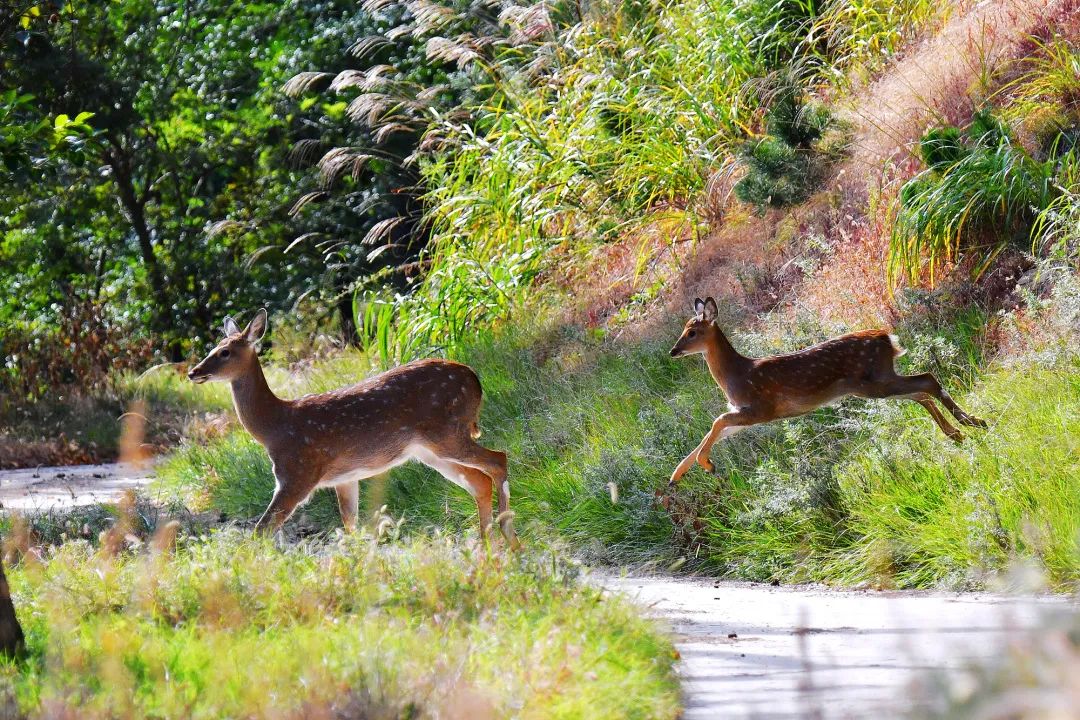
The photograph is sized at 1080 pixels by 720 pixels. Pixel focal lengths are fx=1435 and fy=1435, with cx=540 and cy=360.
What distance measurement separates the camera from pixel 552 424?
34.9 feet

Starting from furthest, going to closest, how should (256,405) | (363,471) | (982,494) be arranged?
(256,405)
(363,471)
(982,494)

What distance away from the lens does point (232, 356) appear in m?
8.84

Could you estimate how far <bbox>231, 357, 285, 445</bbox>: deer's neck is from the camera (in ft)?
28.2

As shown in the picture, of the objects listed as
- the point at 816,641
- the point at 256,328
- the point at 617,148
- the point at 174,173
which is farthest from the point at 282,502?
the point at 174,173

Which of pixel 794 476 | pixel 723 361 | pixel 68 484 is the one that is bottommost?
pixel 794 476

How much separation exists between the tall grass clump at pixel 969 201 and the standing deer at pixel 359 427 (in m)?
3.20

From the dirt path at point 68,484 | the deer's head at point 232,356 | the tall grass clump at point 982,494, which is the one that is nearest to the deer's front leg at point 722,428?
the tall grass clump at point 982,494

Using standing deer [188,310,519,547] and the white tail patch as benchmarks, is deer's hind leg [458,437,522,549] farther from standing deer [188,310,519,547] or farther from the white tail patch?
the white tail patch

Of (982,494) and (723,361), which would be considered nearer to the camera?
(982,494)

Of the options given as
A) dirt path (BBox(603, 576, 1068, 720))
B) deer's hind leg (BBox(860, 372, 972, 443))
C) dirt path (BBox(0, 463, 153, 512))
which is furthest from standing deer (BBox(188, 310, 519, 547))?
dirt path (BBox(0, 463, 153, 512))

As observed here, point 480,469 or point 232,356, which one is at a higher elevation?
point 232,356

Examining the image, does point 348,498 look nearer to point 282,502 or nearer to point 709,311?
point 282,502

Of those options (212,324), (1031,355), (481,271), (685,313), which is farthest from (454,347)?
(212,324)

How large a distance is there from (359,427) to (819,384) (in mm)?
2689
